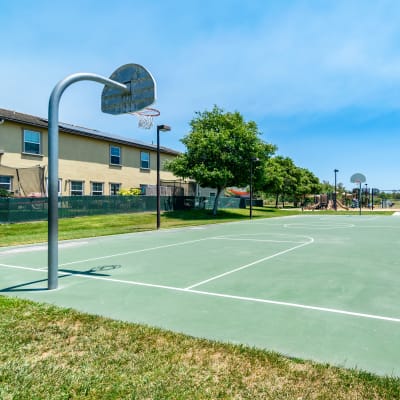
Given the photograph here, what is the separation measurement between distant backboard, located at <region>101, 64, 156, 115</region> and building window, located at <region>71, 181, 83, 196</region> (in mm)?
19965

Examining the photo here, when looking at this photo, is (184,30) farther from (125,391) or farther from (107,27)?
(125,391)

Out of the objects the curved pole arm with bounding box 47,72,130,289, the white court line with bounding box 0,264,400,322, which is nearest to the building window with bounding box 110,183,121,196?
the white court line with bounding box 0,264,400,322

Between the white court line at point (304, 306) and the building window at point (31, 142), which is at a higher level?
the building window at point (31, 142)

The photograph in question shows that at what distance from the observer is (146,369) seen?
3117 mm

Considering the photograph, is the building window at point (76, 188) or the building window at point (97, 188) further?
the building window at point (97, 188)

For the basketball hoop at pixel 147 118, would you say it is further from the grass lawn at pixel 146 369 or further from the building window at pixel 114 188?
the grass lawn at pixel 146 369

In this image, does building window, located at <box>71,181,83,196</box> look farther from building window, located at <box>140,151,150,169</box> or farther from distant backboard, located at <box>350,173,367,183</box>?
distant backboard, located at <box>350,173,367,183</box>

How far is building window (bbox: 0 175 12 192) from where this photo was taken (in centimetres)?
2115

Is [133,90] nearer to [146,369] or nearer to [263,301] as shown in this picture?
[263,301]

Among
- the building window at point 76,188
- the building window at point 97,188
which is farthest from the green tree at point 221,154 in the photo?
the building window at point 76,188

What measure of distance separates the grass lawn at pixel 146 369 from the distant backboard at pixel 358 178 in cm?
4397

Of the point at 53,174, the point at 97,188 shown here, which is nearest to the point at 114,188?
A: the point at 97,188

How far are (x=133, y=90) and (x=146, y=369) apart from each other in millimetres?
5657

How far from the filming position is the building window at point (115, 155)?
95.8 ft
